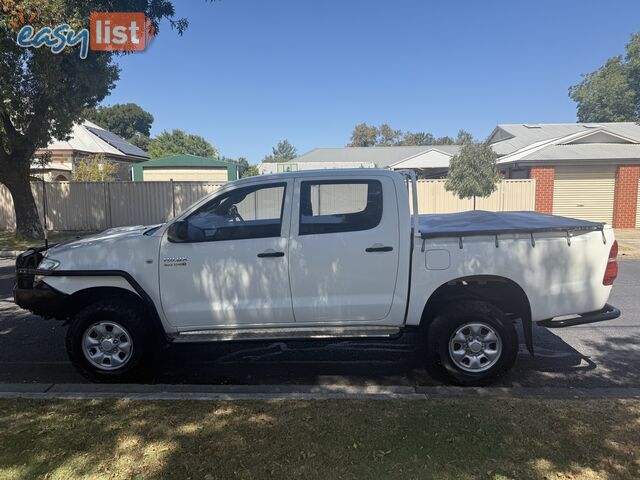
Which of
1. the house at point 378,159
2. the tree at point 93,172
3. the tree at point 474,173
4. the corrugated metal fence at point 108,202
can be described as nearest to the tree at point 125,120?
the house at point 378,159

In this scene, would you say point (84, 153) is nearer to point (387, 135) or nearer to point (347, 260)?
point (347, 260)

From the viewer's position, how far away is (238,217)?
15.1ft

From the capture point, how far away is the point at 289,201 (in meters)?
4.44

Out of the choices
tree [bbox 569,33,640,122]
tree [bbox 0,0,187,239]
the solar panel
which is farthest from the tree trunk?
tree [bbox 569,33,640,122]

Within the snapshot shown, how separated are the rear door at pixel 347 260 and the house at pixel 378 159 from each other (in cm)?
2113

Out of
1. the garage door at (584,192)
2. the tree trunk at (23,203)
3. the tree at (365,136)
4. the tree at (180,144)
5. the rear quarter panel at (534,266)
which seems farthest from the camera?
the tree at (365,136)

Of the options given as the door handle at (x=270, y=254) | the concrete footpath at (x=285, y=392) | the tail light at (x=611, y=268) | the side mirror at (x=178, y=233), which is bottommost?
the concrete footpath at (x=285, y=392)

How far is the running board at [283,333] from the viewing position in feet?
14.3

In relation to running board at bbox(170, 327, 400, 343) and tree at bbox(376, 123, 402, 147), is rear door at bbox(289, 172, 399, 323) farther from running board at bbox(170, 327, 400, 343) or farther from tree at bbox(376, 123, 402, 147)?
tree at bbox(376, 123, 402, 147)

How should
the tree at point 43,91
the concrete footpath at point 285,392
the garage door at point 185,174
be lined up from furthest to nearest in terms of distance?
the garage door at point 185,174 → the tree at point 43,91 → the concrete footpath at point 285,392

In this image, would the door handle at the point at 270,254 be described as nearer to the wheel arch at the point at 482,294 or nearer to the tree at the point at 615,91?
the wheel arch at the point at 482,294

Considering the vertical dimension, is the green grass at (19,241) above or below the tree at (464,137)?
below

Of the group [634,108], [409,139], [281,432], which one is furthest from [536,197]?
[409,139]

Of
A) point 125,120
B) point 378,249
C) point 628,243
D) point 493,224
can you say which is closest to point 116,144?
Answer: point 628,243
